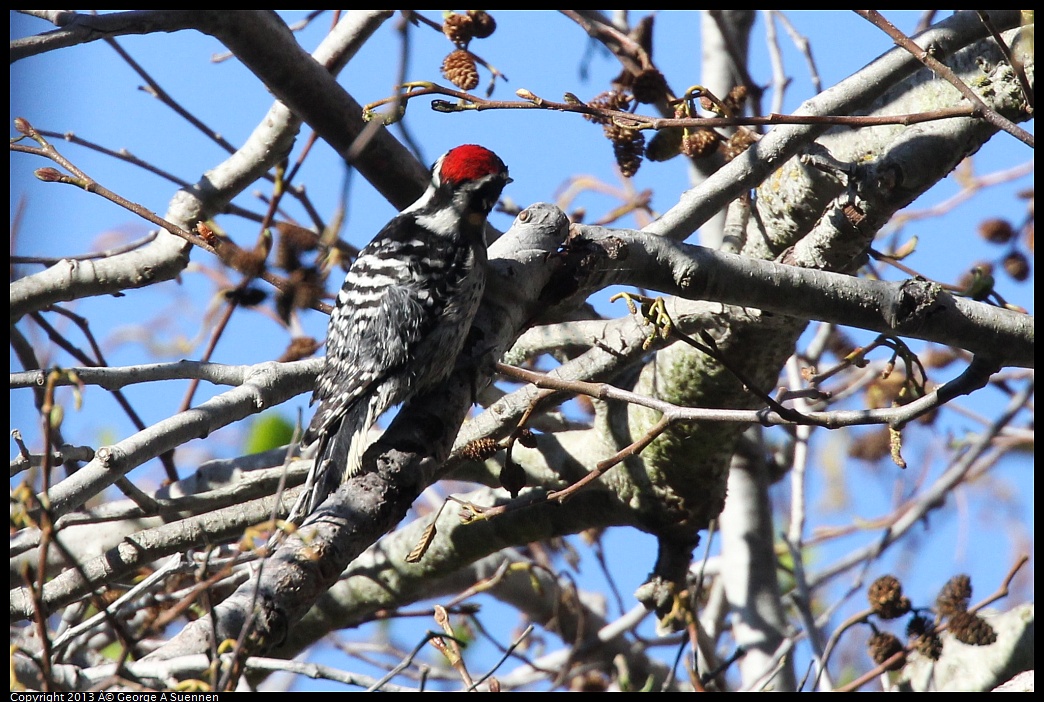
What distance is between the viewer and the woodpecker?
290 centimetres

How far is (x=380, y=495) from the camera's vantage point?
2.19 meters

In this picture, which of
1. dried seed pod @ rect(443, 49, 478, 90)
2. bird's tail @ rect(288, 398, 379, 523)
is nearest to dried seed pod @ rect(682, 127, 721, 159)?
dried seed pod @ rect(443, 49, 478, 90)

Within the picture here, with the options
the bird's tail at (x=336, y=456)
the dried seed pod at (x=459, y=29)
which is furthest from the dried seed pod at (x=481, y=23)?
the bird's tail at (x=336, y=456)

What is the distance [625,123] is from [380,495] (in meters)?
1.08

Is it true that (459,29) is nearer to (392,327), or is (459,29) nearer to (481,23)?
(481,23)

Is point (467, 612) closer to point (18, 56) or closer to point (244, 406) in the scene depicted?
point (244, 406)

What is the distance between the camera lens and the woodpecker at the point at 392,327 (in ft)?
9.50

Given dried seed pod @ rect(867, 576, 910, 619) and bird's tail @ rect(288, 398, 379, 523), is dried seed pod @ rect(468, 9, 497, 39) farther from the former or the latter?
dried seed pod @ rect(867, 576, 910, 619)

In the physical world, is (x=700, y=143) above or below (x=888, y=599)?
above

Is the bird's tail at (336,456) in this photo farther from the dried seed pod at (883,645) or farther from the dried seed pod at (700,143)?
the dried seed pod at (883,645)

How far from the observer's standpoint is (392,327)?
10.5 ft

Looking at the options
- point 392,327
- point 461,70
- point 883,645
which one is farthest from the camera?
point 461,70

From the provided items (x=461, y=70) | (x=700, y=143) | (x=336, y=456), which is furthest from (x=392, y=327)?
(x=700, y=143)
